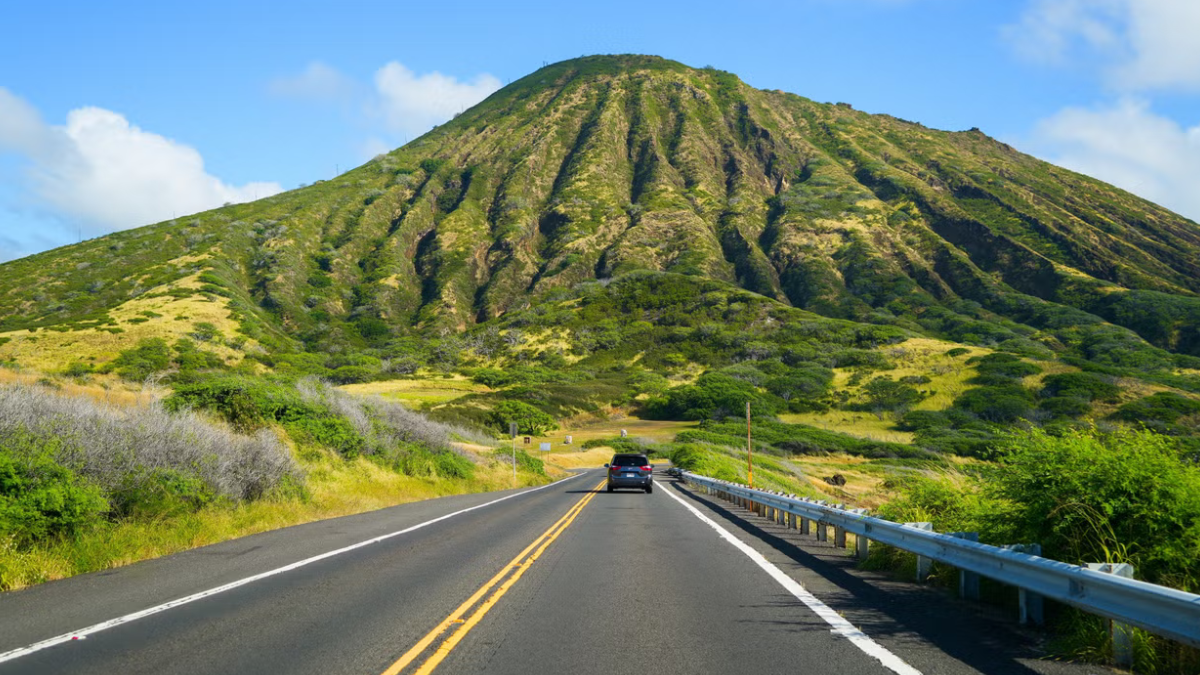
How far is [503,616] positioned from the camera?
7.05 metres

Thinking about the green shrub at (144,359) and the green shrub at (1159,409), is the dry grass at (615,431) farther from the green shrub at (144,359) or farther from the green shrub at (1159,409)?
the green shrub at (1159,409)

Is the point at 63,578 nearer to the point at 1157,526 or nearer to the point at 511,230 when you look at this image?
the point at 1157,526

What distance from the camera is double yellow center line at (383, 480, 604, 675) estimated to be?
5.48 m

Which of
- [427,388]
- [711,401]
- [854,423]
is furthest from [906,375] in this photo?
[427,388]

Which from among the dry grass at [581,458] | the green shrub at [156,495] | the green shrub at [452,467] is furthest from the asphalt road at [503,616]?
the dry grass at [581,458]

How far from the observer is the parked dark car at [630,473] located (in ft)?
99.2

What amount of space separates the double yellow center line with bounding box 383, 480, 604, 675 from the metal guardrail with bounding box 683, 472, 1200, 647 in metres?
4.72

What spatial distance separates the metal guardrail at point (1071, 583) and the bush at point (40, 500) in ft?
34.7

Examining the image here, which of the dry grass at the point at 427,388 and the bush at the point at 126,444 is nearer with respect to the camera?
the bush at the point at 126,444

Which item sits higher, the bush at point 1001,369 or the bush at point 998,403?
the bush at point 1001,369

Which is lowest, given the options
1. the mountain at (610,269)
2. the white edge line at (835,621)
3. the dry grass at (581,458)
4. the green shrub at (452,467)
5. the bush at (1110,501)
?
the dry grass at (581,458)

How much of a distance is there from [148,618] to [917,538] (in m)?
8.00

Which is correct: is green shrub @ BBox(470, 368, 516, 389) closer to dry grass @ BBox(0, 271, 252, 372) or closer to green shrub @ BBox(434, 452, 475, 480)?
dry grass @ BBox(0, 271, 252, 372)

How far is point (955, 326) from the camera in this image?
149375mm
